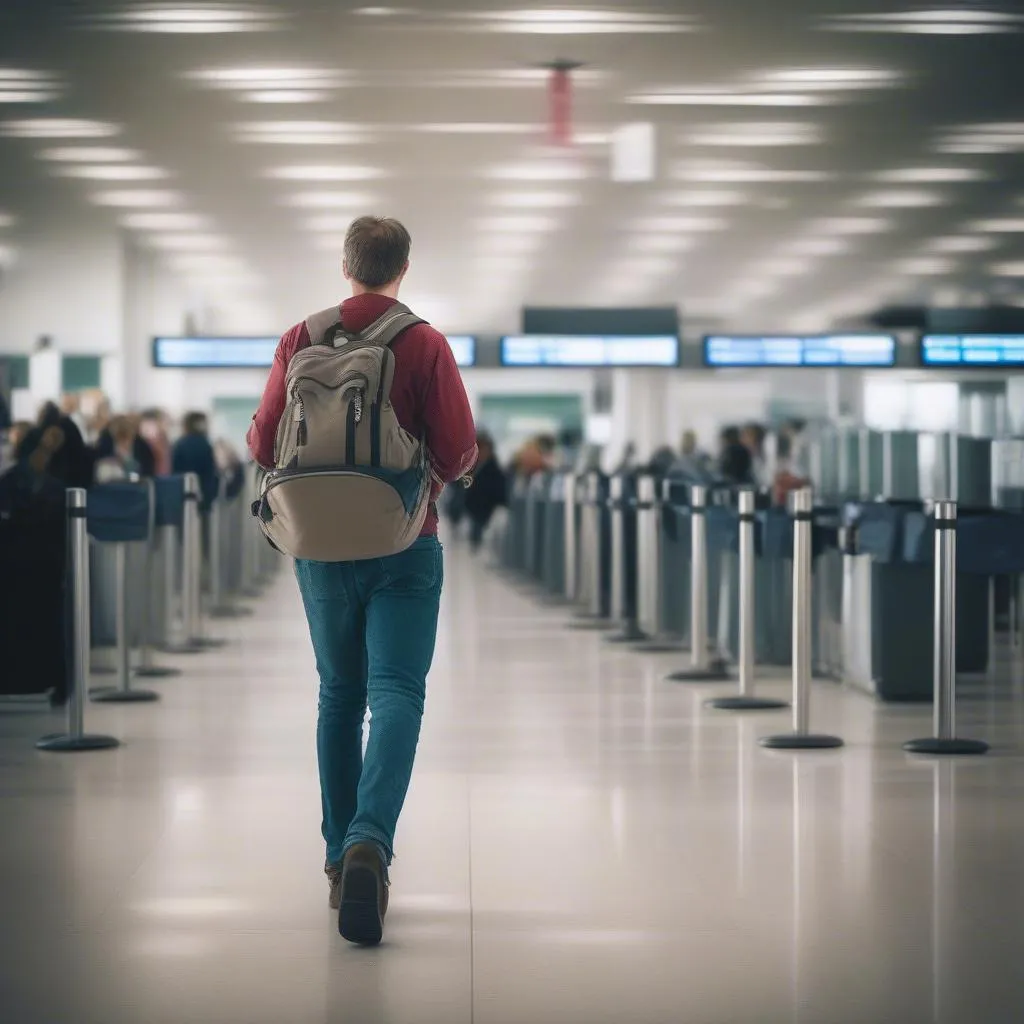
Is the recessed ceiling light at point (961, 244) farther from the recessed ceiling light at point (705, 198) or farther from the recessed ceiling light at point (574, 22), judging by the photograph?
the recessed ceiling light at point (574, 22)

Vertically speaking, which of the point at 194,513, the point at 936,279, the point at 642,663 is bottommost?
the point at 642,663

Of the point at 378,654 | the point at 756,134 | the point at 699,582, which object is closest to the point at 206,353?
the point at 756,134

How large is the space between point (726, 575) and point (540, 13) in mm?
3294

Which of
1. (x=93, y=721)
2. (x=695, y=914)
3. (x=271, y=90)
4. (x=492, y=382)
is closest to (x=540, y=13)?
(x=271, y=90)

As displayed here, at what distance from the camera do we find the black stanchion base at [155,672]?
930 cm

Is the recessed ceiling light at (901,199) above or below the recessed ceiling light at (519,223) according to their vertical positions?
below

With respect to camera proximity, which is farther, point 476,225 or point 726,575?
point 476,225

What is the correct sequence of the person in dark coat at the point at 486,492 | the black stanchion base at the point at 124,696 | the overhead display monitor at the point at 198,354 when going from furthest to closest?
the person in dark coat at the point at 486,492 < the overhead display monitor at the point at 198,354 < the black stanchion base at the point at 124,696

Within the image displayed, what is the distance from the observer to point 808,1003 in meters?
3.28

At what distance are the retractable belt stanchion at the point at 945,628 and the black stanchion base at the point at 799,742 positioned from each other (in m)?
0.28

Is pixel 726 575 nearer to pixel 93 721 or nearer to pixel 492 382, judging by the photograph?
pixel 93 721

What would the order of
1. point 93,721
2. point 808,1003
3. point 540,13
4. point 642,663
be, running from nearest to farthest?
point 808,1003
point 93,721
point 540,13
point 642,663

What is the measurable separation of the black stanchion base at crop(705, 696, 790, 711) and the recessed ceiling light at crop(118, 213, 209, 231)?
1029 centimetres

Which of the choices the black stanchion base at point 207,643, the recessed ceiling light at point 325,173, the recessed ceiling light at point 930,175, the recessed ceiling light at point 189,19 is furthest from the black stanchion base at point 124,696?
the recessed ceiling light at point 930,175
